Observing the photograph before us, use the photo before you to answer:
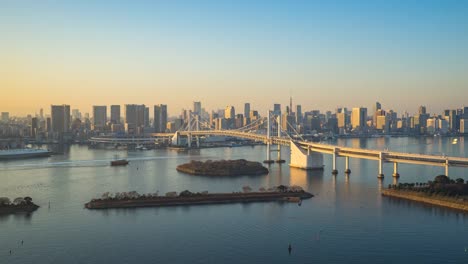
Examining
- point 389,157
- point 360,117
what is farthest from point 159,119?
point 389,157

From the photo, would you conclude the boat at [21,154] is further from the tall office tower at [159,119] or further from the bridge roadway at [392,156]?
the tall office tower at [159,119]

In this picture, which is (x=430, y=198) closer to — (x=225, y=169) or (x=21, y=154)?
(x=225, y=169)

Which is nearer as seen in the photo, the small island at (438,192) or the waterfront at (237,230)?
the waterfront at (237,230)

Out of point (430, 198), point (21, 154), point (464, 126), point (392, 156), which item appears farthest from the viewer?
point (464, 126)

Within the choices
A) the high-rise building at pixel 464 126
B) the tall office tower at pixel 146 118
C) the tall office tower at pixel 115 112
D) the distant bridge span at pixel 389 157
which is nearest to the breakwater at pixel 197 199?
the distant bridge span at pixel 389 157

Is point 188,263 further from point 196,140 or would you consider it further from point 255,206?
point 196,140

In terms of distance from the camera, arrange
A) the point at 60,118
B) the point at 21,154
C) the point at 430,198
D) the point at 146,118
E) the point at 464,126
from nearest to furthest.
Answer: the point at 430,198, the point at 21,154, the point at 60,118, the point at 146,118, the point at 464,126
